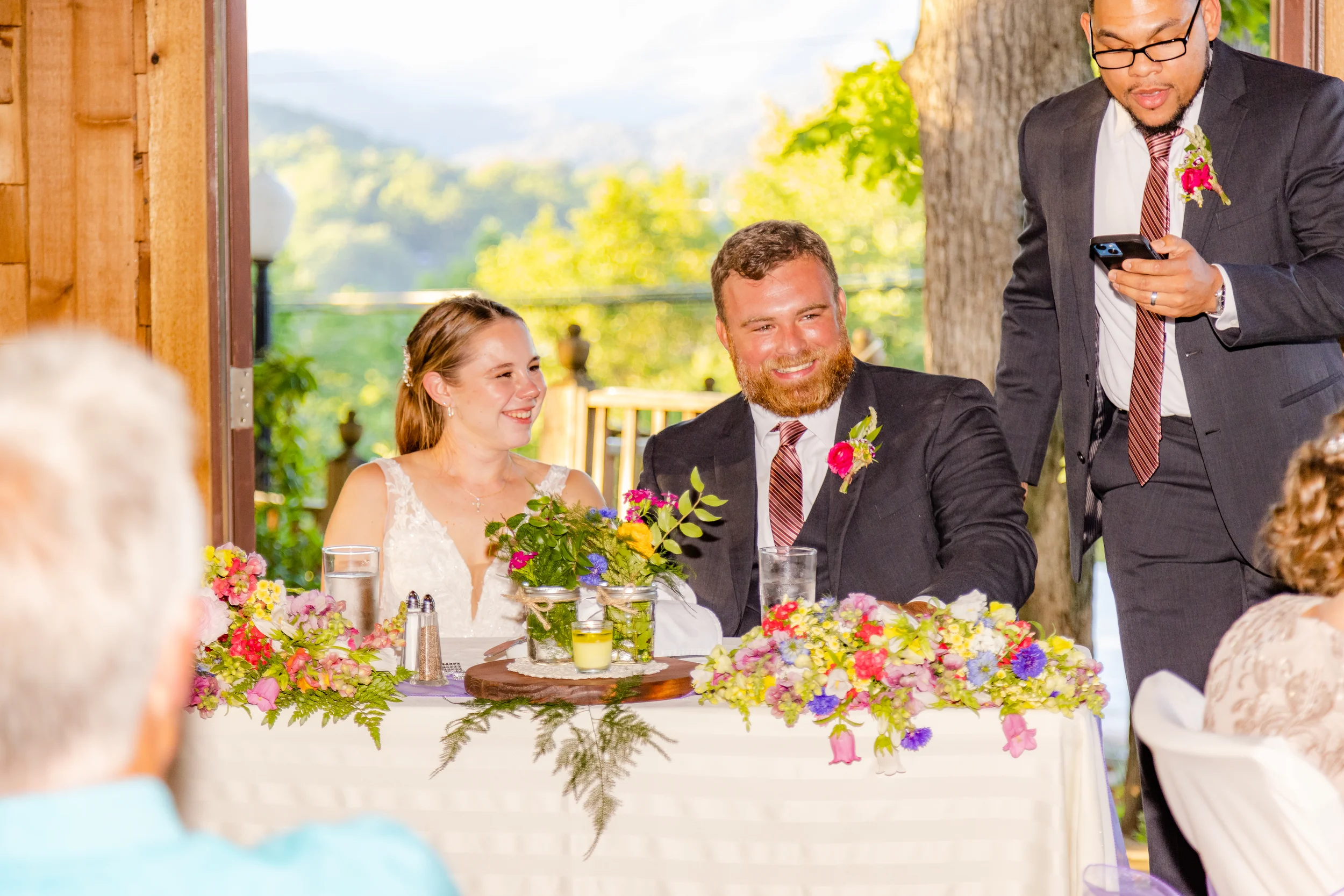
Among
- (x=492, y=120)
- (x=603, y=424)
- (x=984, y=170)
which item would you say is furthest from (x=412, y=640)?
(x=492, y=120)

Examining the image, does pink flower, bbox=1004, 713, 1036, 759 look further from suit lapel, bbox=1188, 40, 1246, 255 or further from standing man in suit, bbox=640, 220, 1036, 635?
suit lapel, bbox=1188, 40, 1246, 255

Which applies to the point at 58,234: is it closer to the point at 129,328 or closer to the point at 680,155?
the point at 129,328

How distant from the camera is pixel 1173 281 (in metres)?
2.18

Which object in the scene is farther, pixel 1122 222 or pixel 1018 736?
pixel 1122 222

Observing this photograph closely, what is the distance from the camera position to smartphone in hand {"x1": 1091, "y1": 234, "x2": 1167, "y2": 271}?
2170 mm

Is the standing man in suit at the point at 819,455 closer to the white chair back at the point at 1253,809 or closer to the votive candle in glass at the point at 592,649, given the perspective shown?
the votive candle in glass at the point at 592,649

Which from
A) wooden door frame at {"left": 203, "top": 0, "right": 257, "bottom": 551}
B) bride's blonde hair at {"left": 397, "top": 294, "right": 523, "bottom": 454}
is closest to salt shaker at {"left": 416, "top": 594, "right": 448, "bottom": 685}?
bride's blonde hair at {"left": 397, "top": 294, "right": 523, "bottom": 454}

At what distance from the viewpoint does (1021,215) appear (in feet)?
12.7

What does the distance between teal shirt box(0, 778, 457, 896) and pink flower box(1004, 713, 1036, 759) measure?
1.01 metres

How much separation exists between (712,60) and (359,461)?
33.2ft

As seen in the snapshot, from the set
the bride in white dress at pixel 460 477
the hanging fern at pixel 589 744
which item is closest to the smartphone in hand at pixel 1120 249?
the hanging fern at pixel 589 744

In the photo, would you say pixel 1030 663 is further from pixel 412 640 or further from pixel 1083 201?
pixel 1083 201

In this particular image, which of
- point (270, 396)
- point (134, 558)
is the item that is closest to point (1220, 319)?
point (134, 558)

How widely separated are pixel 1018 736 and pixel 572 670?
1.92ft
